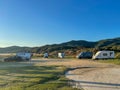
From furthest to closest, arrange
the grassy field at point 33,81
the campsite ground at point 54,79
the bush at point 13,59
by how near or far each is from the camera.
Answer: the bush at point 13,59 → the campsite ground at point 54,79 → the grassy field at point 33,81

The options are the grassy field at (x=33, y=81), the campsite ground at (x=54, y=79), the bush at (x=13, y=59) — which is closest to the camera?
the grassy field at (x=33, y=81)

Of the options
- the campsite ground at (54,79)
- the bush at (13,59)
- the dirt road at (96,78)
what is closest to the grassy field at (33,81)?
the campsite ground at (54,79)

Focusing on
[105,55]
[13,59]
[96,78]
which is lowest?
[96,78]

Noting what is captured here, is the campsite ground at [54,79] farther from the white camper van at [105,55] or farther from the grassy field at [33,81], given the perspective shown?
the white camper van at [105,55]

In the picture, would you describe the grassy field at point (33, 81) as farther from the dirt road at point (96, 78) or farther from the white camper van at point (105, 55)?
the white camper van at point (105, 55)

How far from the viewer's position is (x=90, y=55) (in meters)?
68.3

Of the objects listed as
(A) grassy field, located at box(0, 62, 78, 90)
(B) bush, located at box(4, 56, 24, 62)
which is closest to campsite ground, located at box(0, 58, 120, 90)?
(A) grassy field, located at box(0, 62, 78, 90)

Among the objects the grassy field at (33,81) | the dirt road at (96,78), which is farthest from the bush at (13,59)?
the grassy field at (33,81)

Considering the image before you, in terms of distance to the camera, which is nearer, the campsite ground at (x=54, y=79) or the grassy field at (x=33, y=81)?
the grassy field at (x=33, y=81)

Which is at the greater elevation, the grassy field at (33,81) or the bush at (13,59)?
the bush at (13,59)

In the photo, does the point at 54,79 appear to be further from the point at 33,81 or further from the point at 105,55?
the point at 105,55

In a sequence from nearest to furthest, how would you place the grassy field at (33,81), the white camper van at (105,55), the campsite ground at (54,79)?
the grassy field at (33,81), the campsite ground at (54,79), the white camper van at (105,55)

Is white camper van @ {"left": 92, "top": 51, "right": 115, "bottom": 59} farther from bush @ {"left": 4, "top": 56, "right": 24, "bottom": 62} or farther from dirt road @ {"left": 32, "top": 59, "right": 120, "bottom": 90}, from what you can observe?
dirt road @ {"left": 32, "top": 59, "right": 120, "bottom": 90}

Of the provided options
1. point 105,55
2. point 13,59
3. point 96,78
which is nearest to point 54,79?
point 96,78
